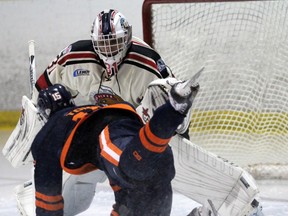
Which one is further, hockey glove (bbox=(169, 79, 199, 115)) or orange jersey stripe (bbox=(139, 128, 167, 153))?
orange jersey stripe (bbox=(139, 128, 167, 153))

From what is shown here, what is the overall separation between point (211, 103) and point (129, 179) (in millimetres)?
1351

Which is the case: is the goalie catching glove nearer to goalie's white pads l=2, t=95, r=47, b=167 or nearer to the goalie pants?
the goalie pants

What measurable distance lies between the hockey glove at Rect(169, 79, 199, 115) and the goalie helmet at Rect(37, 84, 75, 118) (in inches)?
25.3

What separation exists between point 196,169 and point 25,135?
0.67m

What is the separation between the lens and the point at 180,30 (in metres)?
3.37

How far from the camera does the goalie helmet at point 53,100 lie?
2572 mm

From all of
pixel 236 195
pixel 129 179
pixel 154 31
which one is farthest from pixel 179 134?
pixel 154 31

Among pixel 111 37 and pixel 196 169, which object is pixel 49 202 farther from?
pixel 111 37

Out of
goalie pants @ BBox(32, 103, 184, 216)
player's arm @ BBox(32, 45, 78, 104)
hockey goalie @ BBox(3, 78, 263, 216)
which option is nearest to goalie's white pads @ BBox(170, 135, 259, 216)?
hockey goalie @ BBox(3, 78, 263, 216)

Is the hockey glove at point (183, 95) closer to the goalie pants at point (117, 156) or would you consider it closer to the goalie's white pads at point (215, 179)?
the goalie pants at point (117, 156)

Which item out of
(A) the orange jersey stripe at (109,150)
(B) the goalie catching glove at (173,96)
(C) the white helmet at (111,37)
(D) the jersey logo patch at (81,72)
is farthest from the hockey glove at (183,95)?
(D) the jersey logo patch at (81,72)

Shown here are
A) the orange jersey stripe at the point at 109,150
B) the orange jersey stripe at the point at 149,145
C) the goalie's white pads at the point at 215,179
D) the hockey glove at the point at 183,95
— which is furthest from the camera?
the goalie's white pads at the point at 215,179

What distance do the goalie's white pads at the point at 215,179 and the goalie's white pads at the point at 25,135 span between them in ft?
1.71

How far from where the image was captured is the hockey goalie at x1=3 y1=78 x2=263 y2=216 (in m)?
→ 2.60
